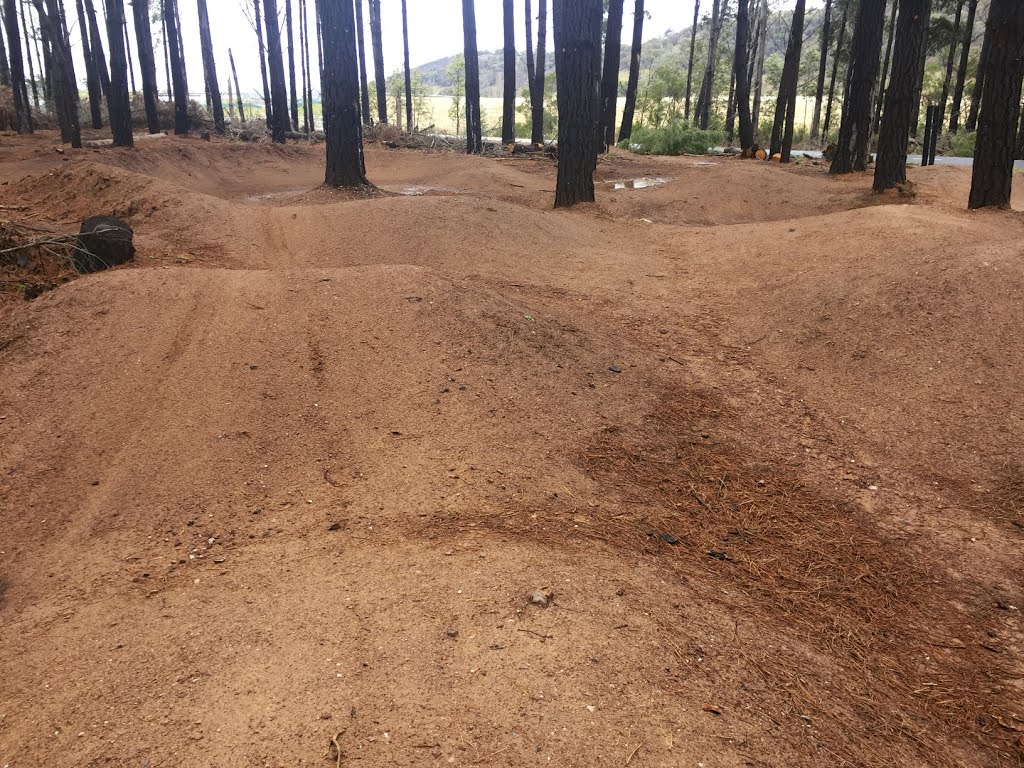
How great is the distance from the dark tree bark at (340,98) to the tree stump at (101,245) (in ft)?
19.2

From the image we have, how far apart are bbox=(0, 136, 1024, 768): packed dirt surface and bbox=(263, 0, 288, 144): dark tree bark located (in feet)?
53.0

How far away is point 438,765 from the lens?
2057 mm

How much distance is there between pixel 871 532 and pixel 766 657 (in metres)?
1.35

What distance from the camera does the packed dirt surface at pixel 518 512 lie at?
2.29 metres

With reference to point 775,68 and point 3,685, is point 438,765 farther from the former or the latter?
point 775,68

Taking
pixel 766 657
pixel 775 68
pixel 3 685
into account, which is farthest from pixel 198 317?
pixel 775 68

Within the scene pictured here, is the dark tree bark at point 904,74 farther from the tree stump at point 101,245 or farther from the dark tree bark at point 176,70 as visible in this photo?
the dark tree bark at point 176,70

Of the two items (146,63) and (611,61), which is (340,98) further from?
(146,63)

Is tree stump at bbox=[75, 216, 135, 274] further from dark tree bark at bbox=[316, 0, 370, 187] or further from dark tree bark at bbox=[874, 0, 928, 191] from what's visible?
dark tree bark at bbox=[874, 0, 928, 191]

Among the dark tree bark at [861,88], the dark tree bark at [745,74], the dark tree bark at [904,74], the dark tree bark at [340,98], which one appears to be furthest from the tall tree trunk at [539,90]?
the dark tree bark at [904,74]

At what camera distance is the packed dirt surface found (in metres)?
2.29

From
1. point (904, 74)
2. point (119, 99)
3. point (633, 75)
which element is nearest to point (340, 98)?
point (119, 99)

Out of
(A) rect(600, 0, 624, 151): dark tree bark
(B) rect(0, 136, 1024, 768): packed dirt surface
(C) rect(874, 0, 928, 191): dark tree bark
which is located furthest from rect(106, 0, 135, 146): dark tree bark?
(C) rect(874, 0, 928, 191): dark tree bark

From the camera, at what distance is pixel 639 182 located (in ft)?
49.1
